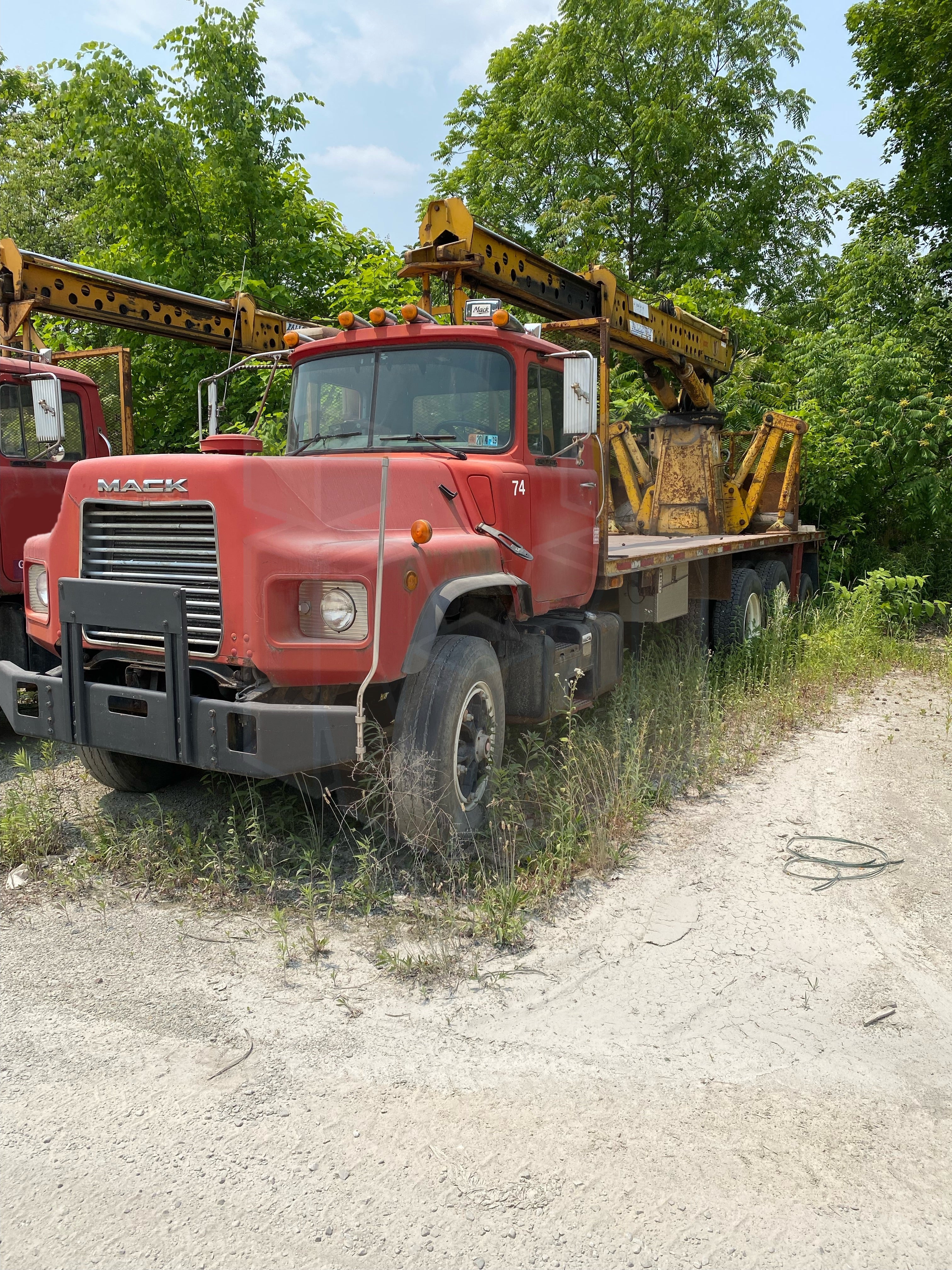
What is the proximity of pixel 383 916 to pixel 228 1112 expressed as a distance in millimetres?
1346

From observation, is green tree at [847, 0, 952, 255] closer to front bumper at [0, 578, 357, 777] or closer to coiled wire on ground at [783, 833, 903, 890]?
coiled wire on ground at [783, 833, 903, 890]

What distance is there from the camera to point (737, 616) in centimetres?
948

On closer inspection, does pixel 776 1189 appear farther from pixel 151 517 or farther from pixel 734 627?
pixel 734 627

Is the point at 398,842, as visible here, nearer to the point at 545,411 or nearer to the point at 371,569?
the point at 371,569

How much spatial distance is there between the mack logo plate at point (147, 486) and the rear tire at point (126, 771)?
1526mm

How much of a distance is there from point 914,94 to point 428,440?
1624 centimetres

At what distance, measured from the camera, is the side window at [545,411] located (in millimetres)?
5508

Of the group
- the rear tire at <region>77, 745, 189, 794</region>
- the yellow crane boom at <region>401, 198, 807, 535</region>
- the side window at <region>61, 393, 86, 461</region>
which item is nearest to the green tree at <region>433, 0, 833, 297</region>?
the yellow crane boom at <region>401, 198, 807, 535</region>

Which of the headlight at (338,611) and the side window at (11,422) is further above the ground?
the side window at (11,422)

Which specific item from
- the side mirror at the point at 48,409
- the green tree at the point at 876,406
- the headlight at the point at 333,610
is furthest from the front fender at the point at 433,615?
the green tree at the point at 876,406

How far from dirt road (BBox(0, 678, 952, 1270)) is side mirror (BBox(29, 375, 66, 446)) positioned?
360cm

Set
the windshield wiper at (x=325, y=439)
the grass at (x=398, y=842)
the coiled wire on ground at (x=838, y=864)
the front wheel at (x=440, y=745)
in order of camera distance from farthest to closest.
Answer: the windshield wiper at (x=325, y=439) < the coiled wire on ground at (x=838, y=864) < the front wheel at (x=440, y=745) < the grass at (x=398, y=842)

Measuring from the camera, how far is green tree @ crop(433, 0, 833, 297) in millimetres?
20125

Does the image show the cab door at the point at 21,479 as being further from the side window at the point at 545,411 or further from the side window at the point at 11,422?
Result: the side window at the point at 545,411
